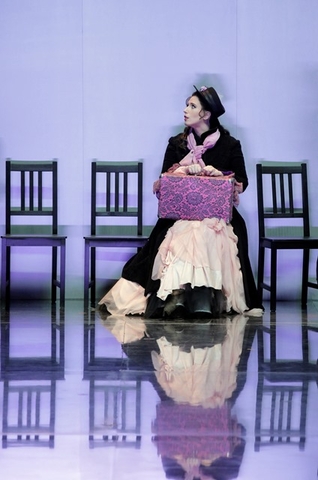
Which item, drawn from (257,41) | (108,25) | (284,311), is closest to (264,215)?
(284,311)

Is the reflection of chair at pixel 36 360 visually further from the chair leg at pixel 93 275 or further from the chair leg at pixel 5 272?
the chair leg at pixel 93 275

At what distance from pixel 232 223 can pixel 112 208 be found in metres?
0.98

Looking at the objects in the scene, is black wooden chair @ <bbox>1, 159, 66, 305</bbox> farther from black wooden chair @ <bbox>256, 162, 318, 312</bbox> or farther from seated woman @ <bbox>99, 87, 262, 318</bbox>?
black wooden chair @ <bbox>256, 162, 318, 312</bbox>

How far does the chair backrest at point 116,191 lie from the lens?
5.56m

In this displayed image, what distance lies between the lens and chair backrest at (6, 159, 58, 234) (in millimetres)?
5527

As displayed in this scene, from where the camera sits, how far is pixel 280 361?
3.44 metres

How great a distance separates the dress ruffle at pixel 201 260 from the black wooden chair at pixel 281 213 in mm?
474

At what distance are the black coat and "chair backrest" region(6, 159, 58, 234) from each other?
0.81 m

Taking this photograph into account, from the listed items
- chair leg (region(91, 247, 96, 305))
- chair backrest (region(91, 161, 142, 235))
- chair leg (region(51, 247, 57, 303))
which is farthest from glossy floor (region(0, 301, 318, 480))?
chair backrest (region(91, 161, 142, 235))

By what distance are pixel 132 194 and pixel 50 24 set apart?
1243mm

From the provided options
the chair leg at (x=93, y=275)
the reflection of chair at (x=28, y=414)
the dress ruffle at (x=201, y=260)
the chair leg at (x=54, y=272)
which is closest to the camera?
the reflection of chair at (x=28, y=414)

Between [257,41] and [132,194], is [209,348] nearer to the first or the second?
[132,194]

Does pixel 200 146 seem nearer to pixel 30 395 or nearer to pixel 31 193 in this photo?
pixel 31 193

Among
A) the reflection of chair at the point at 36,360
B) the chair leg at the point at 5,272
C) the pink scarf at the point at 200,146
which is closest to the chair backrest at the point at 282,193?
the pink scarf at the point at 200,146
